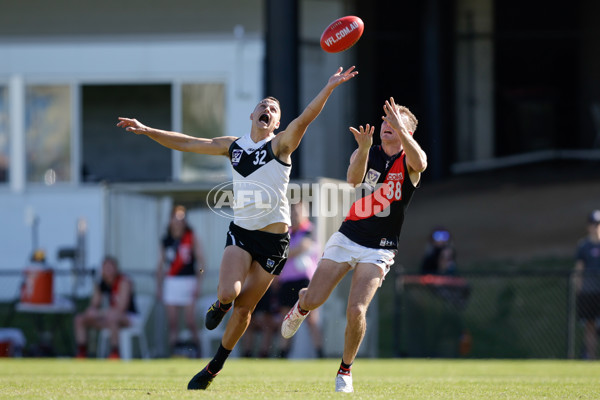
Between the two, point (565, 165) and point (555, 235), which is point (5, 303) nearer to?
point (555, 235)

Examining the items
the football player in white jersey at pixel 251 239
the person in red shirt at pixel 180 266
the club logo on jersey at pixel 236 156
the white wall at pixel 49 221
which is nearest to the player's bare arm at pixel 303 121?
the football player in white jersey at pixel 251 239

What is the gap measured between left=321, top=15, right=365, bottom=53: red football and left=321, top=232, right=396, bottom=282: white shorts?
1.57 m

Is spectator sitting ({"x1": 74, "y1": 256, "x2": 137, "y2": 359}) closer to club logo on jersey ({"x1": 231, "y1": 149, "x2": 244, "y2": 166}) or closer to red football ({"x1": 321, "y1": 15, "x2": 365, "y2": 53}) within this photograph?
club logo on jersey ({"x1": 231, "y1": 149, "x2": 244, "y2": 166})

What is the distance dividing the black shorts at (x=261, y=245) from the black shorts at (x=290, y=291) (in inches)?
192

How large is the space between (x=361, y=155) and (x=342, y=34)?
116 cm

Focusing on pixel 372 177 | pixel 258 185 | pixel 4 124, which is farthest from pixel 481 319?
pixel 4 124

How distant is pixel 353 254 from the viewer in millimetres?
7582

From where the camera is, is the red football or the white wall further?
the white wall

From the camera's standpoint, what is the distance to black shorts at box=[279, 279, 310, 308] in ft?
41.5

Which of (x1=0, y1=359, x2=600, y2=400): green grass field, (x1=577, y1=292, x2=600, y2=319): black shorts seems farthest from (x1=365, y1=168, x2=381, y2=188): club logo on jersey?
(x1=577, y1=292, x2=600, y2=319): black shorts

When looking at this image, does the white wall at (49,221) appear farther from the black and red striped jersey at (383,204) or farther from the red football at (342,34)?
the black and red striped jersey at (383,204)

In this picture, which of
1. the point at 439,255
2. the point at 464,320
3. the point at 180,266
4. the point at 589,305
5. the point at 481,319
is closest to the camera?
the point at 589,305

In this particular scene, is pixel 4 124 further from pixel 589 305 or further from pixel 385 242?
pixel 385 242

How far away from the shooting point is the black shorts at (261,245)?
759 centimetres
